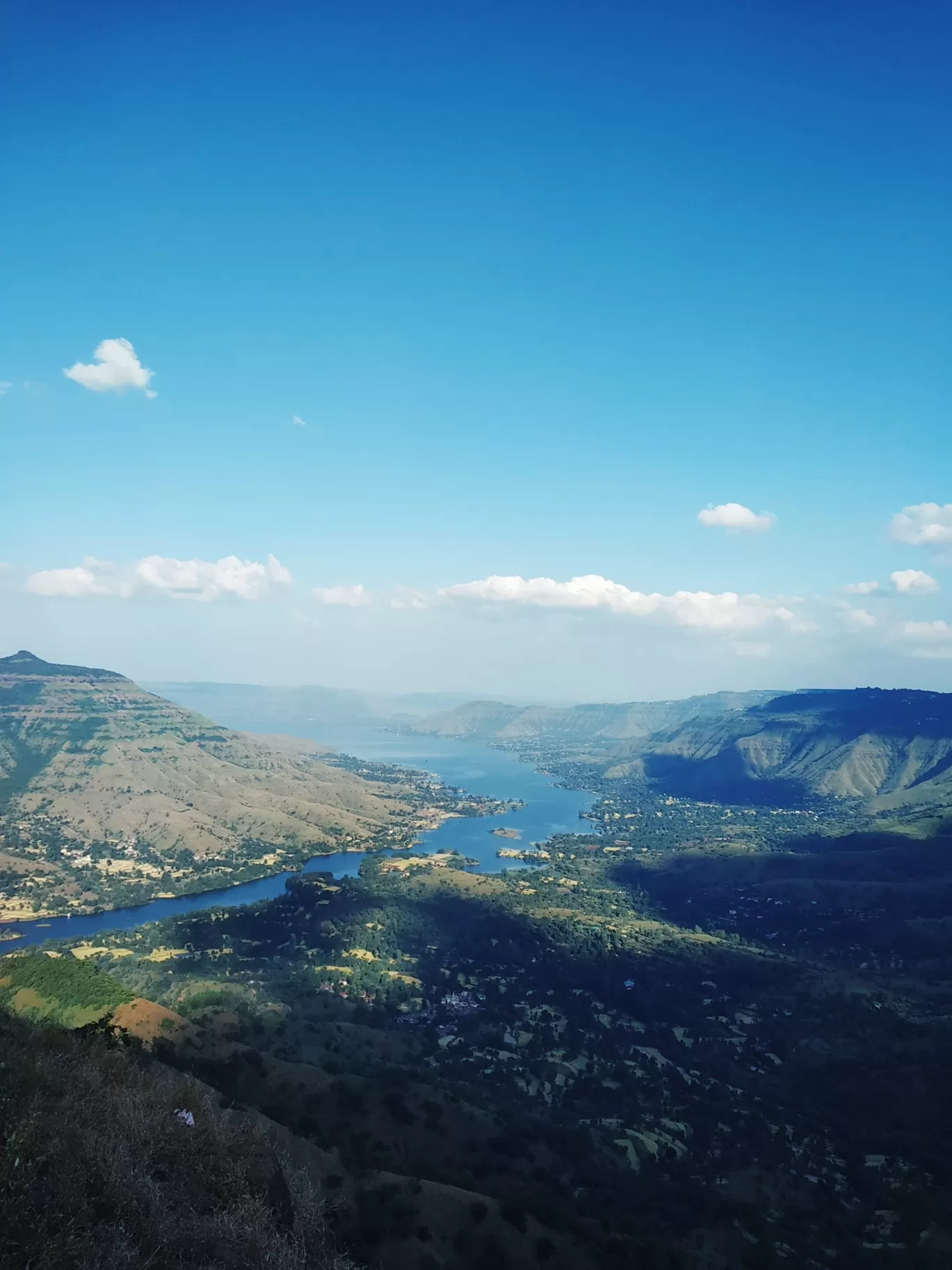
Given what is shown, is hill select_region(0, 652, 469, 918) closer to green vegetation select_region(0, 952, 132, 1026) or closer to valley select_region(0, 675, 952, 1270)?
valley select_region(0, 675, 952, 1270)

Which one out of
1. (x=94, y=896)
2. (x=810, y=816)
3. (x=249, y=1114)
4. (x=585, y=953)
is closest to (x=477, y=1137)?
(x=249, y=1114)

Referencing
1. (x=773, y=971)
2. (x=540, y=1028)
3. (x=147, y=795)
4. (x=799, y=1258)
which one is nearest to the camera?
(x=799, y=1258)

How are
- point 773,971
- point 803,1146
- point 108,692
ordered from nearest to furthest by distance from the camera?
point 803,1146 < point 773,971 < point 108,692

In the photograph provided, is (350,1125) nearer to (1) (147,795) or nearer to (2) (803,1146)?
(2) (803,1146)

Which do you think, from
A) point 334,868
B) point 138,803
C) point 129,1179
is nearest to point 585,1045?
point 129,1179

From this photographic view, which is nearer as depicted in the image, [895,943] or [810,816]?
[895,943]

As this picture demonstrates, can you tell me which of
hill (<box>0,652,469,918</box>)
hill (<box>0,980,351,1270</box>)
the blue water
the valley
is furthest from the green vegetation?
hill (<box>0,652,469,918</box>)

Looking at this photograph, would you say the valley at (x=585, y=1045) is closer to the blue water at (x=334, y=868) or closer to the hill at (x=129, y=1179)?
the blue water at (x=334, y=868)
